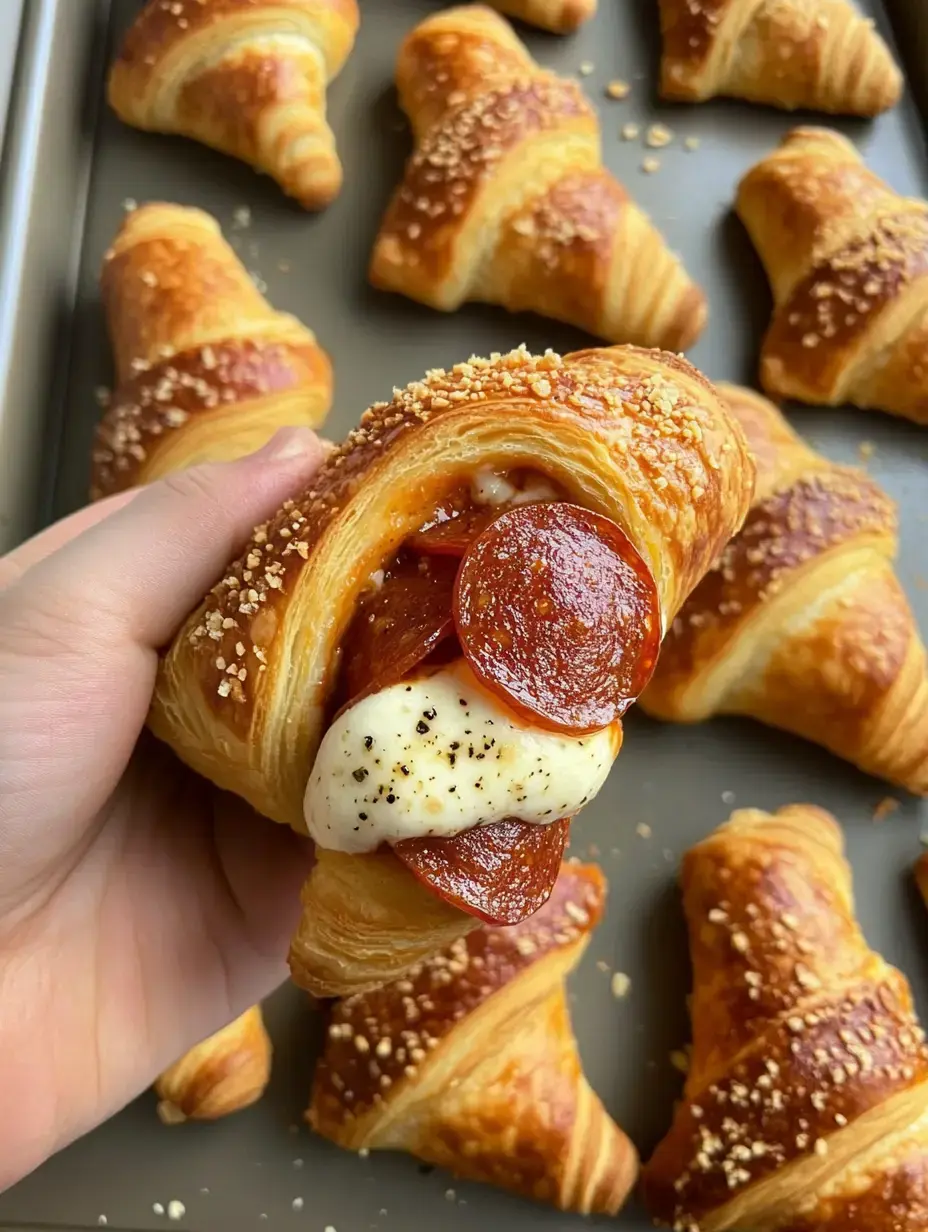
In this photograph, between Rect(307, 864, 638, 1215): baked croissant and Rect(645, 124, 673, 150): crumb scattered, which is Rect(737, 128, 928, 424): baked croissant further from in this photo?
Rect(307, 864, 638, 1215): baked croissant

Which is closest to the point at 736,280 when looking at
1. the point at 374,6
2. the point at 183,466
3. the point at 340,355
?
the point at 340,355

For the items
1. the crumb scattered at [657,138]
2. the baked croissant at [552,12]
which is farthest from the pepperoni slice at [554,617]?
the baked croissant at [552,12]

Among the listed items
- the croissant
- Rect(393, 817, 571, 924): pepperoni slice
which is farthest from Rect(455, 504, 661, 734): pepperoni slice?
Rect(393, 817, 571, 924): pepperoni slice

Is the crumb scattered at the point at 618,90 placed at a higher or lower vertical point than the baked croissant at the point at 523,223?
higher

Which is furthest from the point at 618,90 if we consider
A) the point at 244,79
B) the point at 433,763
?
the point at 433,763

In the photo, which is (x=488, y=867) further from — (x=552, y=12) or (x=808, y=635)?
(x=552, y=12)

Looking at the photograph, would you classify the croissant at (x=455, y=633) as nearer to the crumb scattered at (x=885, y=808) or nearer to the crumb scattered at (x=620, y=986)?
the crumb scattered at (x=620, y=986)

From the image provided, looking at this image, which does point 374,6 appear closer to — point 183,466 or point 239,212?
point 239,212

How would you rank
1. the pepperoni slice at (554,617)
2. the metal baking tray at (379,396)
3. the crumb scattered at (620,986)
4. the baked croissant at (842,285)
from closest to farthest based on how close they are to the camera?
the pepperoni slice at (554,617) → the metal baking tray at (379,396) → the crumb scattered at (620,986) → the baked croissant at (842,285)
